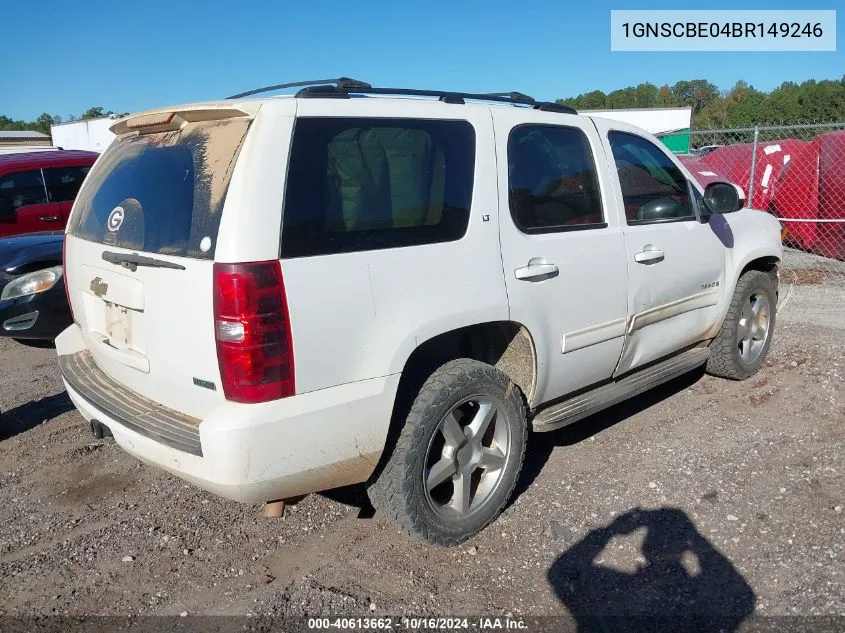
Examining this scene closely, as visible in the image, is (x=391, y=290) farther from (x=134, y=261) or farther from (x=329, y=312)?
(x=134, y=261)

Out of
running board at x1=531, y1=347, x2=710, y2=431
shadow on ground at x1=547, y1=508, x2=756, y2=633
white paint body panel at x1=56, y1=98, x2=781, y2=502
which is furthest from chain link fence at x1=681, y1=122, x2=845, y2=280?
shadow on ground at x1=547, y1=508, x2=756, y2=633

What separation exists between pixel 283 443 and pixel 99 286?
1218mm

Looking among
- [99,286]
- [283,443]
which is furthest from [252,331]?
[99,286]

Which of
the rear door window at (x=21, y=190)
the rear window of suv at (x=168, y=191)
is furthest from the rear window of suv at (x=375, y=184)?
the rear door window at (x=21, y=190)

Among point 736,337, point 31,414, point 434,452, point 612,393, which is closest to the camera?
point 434,452

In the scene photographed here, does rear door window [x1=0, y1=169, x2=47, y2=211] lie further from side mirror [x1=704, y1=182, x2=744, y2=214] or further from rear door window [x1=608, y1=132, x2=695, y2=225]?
side mirror [x1=704, y1=182, x2=744, y2=214]

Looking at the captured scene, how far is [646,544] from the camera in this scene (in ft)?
10.5

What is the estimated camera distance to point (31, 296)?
18.2ft

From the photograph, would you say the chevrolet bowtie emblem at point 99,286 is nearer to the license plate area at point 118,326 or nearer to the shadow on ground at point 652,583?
the license plate area at point 118,326

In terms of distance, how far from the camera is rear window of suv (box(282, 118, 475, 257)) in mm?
2574

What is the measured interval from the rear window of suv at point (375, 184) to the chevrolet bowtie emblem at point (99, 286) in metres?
1.04

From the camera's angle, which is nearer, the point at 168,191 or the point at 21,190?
the point at 168,191

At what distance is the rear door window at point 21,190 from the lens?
8.25m

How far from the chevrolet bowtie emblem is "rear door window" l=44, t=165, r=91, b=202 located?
6243 mm
